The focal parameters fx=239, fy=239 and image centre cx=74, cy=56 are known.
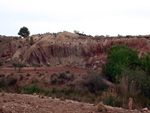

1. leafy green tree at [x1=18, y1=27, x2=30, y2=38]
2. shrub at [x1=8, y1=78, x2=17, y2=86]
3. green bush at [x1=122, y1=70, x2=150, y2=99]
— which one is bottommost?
shrub at [x1=8, y1=78, x2=17, y2=86]

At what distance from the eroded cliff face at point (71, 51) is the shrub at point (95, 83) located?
1488 cm

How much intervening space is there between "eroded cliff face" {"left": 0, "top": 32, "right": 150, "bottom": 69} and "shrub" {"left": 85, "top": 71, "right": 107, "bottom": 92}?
14.9 metres

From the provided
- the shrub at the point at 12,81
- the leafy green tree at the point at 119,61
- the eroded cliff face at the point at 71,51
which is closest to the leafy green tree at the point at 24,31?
the eroded cliff face at the point at 71,51

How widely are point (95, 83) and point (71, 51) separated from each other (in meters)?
19.6

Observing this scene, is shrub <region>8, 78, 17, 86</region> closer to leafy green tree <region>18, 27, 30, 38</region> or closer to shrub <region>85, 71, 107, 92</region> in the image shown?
shrub <region>85, 71, 107, 92</region>

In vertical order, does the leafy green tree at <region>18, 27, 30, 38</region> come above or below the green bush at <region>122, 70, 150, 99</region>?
above

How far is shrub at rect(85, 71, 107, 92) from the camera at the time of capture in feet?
80.6

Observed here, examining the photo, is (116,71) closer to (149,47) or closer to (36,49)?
(149,47)

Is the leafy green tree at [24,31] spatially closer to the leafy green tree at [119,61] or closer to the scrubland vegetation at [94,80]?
the scrubland vegetation at [94,80]

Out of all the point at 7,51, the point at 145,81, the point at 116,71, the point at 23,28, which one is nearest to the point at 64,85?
the point at 116,71

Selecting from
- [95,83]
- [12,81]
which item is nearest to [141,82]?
[95,83]

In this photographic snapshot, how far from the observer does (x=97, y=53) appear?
142 ft

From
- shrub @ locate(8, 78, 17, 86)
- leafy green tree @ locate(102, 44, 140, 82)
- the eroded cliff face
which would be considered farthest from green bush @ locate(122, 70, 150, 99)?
the eroded cliff face

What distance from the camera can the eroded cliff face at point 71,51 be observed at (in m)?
42.2
